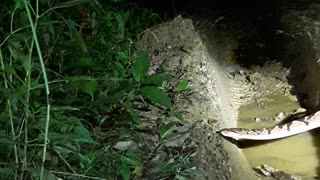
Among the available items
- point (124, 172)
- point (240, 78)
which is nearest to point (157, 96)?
point (124, 172)

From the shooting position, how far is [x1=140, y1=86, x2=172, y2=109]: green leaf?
2.96 m

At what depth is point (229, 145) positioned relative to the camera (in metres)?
4.55

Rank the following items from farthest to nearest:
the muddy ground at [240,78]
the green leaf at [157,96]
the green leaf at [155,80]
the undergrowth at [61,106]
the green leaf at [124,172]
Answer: the muddy ground at [240,78], the green leaf at [155,80], the green leaf at [157,96], the green leaf at [124,172], the undergrowth at [61,106]

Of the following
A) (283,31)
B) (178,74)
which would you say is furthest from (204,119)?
(283,31)

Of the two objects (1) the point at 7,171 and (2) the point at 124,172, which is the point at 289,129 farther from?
(1) the point at 7,171

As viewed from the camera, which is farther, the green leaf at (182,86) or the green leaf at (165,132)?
the green leaf at (182,86)

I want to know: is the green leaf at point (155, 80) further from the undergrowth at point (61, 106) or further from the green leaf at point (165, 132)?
the green leaf at point (165, 132)

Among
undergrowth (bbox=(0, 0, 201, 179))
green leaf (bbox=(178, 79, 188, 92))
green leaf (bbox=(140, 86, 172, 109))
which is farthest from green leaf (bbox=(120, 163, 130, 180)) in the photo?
green leaf (bbox=(178, 79, 188, 92))

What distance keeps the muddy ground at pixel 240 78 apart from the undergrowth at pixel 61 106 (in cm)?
30

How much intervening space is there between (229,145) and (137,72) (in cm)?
165

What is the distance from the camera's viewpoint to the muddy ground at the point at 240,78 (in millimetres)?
Result: 4289

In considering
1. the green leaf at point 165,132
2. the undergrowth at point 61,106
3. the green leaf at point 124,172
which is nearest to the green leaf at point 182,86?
the undergrowth at point 61,106

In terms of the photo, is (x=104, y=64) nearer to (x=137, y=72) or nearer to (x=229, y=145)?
(x=229, y=145)

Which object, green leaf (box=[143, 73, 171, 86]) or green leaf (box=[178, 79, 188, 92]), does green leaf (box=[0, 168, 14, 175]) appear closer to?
green leaf (box=[143, 73, 171, 86])
